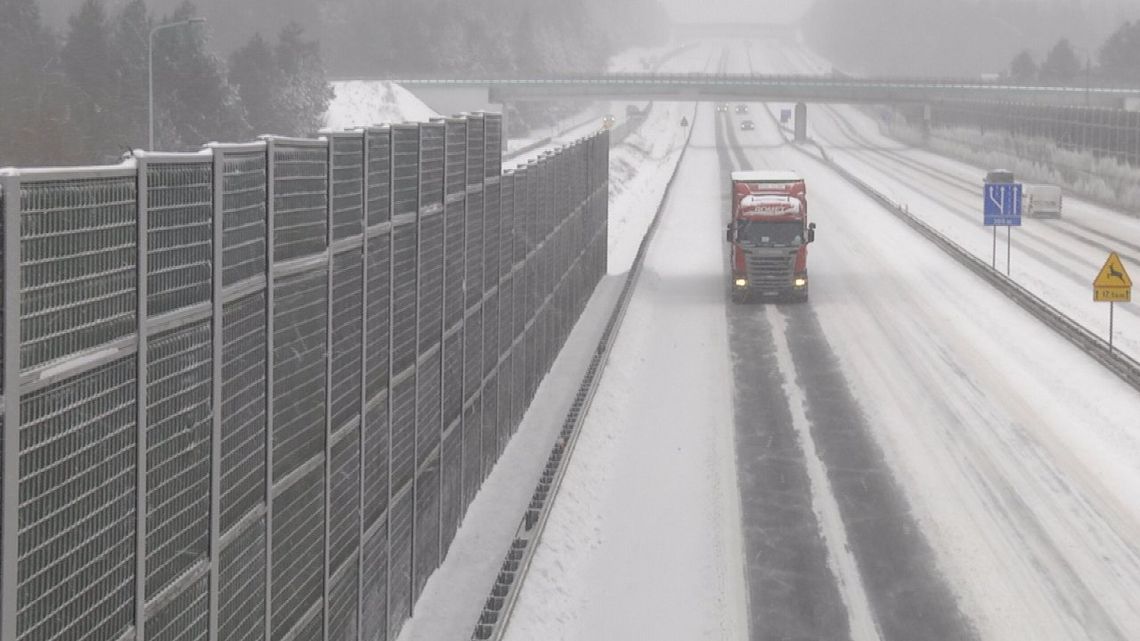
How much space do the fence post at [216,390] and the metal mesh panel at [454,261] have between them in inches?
368

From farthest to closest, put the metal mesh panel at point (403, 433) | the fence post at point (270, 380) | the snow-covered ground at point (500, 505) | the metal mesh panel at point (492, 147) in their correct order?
the metal mesh panel at point (492, 147) < the snow-covered ground at point (500, 505) < the metal mesh panel at point (403, 433) < the fence post at point (270, 380)

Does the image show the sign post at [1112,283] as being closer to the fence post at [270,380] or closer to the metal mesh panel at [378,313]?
the metal mesh panel at [378,313]

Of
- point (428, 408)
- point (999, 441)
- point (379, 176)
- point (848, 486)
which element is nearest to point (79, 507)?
point (379, 176)

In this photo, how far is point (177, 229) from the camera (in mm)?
9125

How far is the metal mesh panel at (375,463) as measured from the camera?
1486 cm

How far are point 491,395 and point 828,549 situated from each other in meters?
6.07

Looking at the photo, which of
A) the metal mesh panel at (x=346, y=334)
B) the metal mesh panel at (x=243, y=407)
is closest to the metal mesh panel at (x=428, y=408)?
the metal mesh panel at (x=346, y=334)

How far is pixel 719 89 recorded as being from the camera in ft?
478

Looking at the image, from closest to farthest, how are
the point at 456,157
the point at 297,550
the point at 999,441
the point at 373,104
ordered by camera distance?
the point at 297,550 → the point at 456,157 → the point at 999,441 → the point at 373,104

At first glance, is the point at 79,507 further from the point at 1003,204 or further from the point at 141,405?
the point at 1003,204

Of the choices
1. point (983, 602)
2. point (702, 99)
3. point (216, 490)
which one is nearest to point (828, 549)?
point (983, 602)

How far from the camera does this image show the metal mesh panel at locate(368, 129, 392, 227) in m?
14.7

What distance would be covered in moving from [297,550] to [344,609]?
169 cm

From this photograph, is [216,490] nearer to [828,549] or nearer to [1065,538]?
[828,549]
